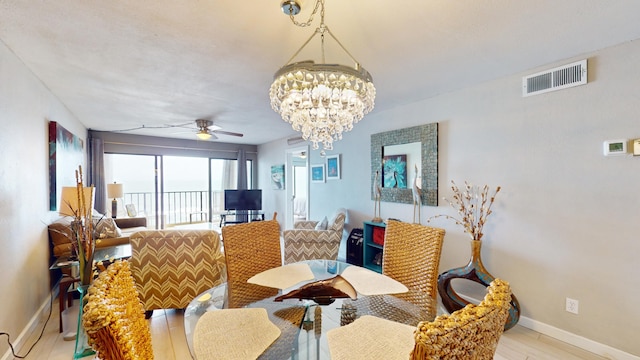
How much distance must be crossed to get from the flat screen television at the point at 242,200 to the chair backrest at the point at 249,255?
4.47 metres

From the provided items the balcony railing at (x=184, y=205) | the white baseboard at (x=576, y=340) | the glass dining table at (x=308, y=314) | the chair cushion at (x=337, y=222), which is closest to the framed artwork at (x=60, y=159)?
the balcony railing at (x=184, y=205)

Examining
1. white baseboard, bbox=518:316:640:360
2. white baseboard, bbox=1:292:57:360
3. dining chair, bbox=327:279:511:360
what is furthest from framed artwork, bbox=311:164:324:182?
dining chair, bbox=327:279:511:360

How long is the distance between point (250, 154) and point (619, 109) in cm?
674

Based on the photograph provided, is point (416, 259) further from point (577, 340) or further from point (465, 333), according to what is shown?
point (577, 340)

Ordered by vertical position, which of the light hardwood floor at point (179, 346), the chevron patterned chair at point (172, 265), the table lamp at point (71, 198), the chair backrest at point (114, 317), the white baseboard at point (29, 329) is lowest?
the light hardwood floor at point (179, 346)

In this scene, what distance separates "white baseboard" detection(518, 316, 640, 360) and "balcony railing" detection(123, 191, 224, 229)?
656 cm

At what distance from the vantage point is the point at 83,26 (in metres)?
1.71

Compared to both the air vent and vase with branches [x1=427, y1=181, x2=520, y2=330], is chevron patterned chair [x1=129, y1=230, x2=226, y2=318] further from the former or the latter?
the air vent

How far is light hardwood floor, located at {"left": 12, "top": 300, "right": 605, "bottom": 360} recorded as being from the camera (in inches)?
80.4

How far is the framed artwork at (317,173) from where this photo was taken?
16.4ft

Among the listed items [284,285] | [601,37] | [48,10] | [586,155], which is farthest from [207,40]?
[586,155]

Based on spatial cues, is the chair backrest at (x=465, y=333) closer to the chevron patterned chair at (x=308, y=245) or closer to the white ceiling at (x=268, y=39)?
the white ceiling at (x=268, y=39)

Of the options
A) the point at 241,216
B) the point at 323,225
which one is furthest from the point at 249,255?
the point at 241,216

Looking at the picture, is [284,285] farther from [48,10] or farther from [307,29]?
[48,10]
